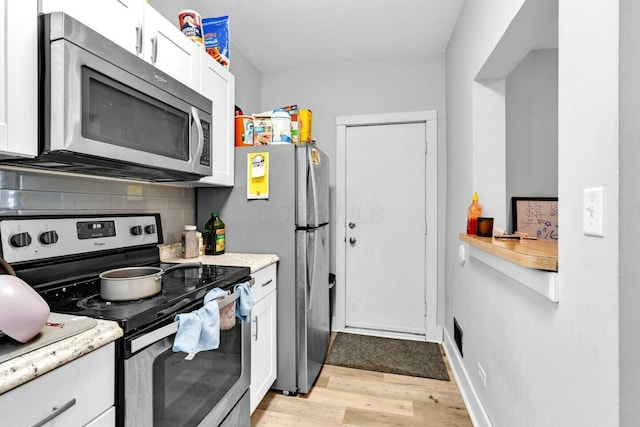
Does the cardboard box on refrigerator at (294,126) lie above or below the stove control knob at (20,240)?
above

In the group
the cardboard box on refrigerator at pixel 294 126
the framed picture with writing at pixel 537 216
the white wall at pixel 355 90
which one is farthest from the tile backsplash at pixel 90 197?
the framed picture with writing at pixel 537 216

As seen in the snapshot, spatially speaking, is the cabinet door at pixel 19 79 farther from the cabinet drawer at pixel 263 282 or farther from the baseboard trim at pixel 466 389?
the baseboard trim at pixel 466 389

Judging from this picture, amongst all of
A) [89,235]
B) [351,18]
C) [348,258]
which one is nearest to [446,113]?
[351,18]

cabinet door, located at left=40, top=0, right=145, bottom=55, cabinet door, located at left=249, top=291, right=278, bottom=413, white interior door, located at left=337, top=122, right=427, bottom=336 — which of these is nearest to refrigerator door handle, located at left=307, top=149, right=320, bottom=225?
cabinet door, located at left=249, top=291, right=278, bottom=413

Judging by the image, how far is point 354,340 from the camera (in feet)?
9.42

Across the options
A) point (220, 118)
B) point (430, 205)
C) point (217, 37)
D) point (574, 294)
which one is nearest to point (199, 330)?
point (574, 294)

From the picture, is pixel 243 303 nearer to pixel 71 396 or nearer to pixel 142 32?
pixel 71 396

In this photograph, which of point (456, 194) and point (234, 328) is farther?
point (456, 194)

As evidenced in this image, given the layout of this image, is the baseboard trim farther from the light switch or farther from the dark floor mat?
the light switch

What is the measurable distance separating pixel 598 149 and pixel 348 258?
242cm

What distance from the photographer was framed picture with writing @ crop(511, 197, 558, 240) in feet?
7.29

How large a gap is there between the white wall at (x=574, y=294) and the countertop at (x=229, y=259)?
47.0 inches

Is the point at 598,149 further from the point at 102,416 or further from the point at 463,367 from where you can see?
the point at 463,367

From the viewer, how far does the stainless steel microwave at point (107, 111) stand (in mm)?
936
